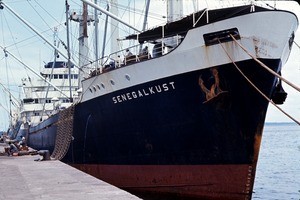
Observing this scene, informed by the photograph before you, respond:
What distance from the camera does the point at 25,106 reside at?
161ft

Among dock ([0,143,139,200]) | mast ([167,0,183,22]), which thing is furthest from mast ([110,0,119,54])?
dock ([0,143,139,200])

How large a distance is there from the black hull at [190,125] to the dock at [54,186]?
2.90 m

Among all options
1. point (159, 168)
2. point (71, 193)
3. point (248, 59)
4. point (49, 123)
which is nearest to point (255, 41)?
point (248, 59)

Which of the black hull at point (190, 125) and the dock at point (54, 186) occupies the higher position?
the black hull at point (190, 125)

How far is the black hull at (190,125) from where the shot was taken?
1450 cm

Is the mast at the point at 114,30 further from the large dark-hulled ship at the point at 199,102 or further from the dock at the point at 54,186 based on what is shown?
the dock at the point at 54,186

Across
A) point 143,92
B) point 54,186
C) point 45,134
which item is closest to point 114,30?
point 143,92

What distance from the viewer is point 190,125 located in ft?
50.5

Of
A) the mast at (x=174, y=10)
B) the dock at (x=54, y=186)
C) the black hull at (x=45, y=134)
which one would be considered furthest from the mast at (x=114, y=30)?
the dock at (x=54, y=186)

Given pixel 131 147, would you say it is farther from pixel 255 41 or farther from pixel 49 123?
pixel 49 123

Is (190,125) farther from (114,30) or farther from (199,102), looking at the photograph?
(114,30)

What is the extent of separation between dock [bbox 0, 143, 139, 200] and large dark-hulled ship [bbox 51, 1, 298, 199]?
10.0 ft

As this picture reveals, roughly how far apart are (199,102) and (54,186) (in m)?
5.69

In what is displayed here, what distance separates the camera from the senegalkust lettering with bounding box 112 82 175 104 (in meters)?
15.8
